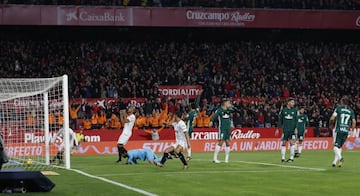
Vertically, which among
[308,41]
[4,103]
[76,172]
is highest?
[308,41]

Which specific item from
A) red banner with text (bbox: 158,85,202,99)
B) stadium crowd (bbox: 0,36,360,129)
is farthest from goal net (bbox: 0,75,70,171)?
red banner with text (bbox: 158,85,202,99)

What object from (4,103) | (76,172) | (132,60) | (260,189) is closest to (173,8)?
(132,60)

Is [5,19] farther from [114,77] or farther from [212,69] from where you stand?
[212,69]

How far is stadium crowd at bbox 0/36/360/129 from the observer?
42.1 m

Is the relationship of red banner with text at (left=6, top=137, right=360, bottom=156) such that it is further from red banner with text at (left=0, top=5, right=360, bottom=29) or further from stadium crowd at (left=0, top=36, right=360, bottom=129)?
red banner with text at (left=0, top=5, right=360, bottom=29)

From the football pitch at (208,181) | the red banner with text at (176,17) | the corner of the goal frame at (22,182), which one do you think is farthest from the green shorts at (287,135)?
the red banner with text at (176,17)

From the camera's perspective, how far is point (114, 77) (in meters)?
45.3

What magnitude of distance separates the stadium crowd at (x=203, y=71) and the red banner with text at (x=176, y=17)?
2.85 metres

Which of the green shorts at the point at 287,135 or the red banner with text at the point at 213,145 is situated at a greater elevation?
the green shorts at the point at 287,135

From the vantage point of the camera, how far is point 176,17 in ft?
154

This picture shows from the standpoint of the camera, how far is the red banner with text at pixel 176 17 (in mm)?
43906

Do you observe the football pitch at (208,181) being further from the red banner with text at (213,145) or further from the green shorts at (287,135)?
the red banner with text at (213,145)

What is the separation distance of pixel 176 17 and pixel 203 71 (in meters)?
3.99

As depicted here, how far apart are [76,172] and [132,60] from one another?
2743 cm
